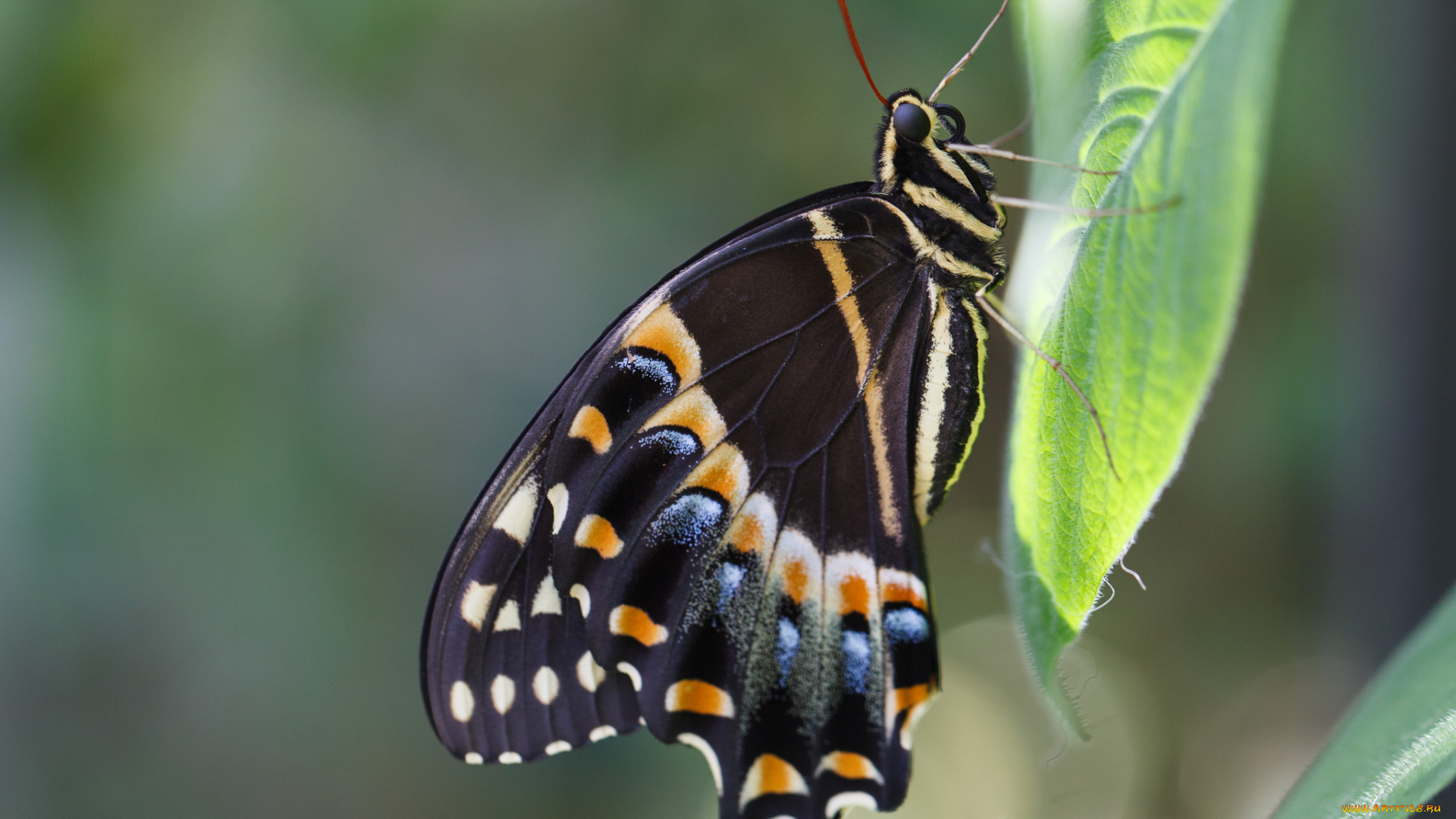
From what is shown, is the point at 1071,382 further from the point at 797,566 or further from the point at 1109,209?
the point at 797,566

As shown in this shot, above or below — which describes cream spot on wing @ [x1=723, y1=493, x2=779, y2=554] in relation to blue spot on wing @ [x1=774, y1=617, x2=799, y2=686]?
above

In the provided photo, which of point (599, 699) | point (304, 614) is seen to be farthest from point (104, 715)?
point (599, 699)

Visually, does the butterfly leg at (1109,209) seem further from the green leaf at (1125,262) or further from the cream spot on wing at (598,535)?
the cream spot on wing at (598,535)

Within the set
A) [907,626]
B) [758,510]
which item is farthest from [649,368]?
[907,626]

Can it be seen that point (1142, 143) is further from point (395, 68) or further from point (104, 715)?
point (104, 715)

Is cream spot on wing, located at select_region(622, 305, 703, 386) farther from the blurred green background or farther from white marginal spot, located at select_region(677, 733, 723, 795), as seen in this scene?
the blurred green background

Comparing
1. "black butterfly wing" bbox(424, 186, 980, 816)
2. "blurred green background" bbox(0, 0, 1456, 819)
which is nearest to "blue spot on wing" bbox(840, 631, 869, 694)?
"black butterfly wing" bbox(424, 186, 980, 816)
